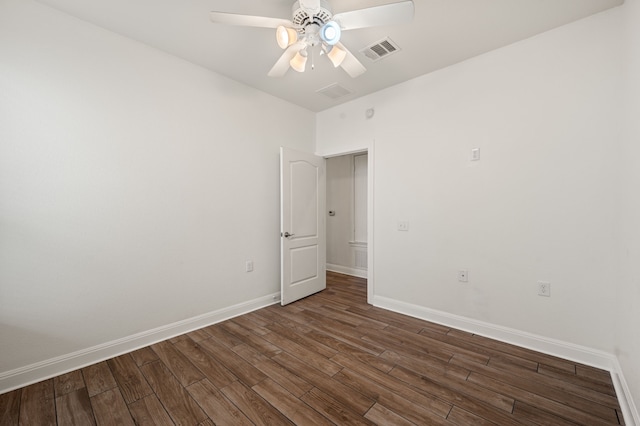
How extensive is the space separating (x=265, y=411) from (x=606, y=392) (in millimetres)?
2322

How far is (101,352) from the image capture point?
6.95ft

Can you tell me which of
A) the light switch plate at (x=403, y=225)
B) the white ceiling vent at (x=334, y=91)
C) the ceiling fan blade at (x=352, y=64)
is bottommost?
the light switch plate at (x=403, y=225)

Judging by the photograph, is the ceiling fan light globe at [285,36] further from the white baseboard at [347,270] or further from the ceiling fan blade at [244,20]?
the white baseboard at [347,270]

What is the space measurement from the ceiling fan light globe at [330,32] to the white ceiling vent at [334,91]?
1.39 metres

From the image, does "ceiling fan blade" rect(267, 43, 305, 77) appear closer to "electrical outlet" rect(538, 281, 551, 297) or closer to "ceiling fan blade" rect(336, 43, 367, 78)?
"ceiling fan blade" rect(336, 43, 367, 78)

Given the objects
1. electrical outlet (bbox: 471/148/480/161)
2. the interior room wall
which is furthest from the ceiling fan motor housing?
electrical outlet (bbox: 471/148/480/161)

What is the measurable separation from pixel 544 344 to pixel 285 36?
129 inches

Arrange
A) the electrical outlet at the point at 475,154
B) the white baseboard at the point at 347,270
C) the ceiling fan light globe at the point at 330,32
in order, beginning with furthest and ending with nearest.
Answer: the white baseboard at the point at 347,270, the electrical outlet at the point at 475,154, the ceiling fan light globe at the point at 330,32

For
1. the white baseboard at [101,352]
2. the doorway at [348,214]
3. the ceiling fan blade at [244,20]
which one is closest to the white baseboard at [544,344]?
the doorway at [348,214]

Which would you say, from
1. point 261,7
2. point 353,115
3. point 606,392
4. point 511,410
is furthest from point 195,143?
point 606,392

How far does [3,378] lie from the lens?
174 centimetres

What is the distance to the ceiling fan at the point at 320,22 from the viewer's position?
1526mm

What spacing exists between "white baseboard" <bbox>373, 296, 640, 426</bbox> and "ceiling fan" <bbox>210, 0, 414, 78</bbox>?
105 inches

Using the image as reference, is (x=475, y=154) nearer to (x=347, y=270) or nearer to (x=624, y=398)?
(x=624, y=398)
